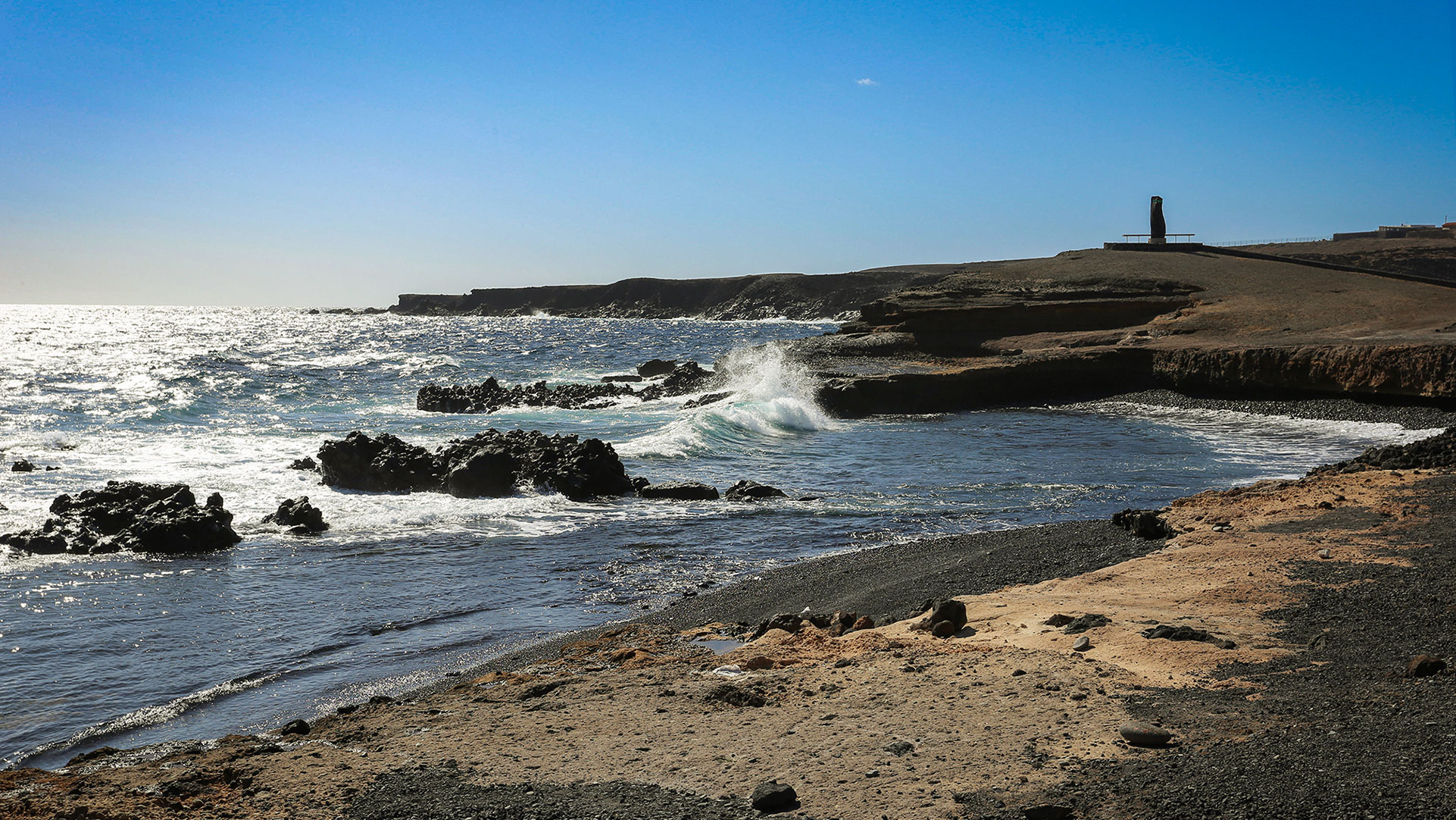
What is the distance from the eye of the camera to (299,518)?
12484mm

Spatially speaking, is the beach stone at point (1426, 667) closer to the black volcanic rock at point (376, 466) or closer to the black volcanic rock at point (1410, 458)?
the black volcanic rock at point (1410, 458)

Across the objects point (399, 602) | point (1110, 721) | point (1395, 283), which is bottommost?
point (399, 602)

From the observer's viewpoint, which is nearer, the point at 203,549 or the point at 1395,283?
the point at 203,549

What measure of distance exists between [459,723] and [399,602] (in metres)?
3.94

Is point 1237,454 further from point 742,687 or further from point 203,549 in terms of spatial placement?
point 203,549

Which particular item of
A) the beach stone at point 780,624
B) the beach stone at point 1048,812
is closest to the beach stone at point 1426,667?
the beach stone at point 1048,812

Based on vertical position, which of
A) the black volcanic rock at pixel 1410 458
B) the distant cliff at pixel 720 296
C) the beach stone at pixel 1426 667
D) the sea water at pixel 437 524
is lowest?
the sea water at pixel 437 524

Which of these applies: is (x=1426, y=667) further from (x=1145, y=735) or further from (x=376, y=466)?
(x=376, y=466)

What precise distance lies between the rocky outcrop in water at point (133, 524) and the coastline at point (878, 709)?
611cm

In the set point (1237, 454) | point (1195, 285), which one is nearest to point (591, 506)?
point (1237, 454)

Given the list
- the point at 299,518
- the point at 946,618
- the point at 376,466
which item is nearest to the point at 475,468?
the point at 376,466

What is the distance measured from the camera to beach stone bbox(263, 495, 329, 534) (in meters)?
12.4

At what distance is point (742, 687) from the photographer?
5.75 metres

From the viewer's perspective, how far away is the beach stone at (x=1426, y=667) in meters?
5.00
